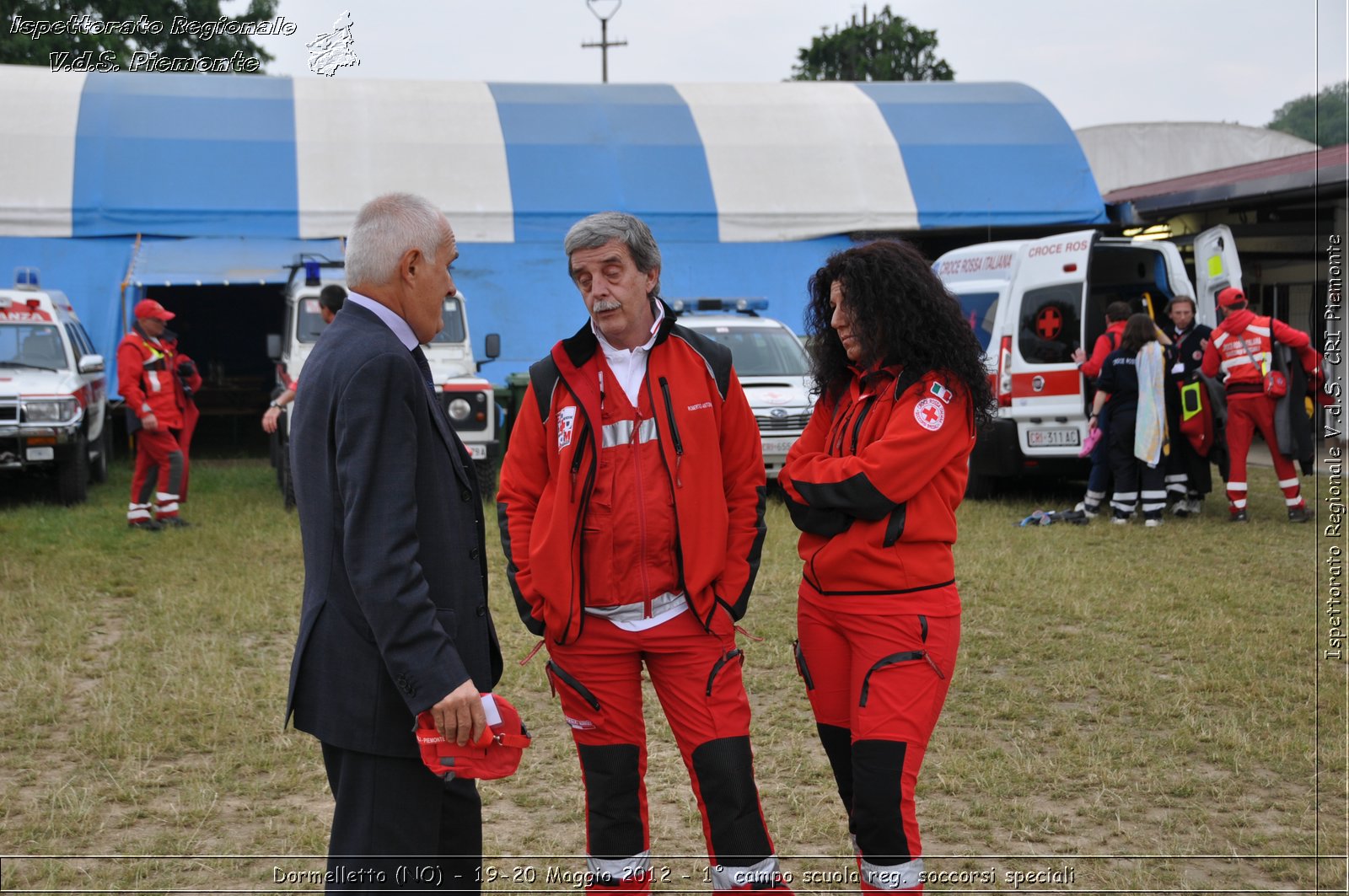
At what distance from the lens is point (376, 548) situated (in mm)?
2426

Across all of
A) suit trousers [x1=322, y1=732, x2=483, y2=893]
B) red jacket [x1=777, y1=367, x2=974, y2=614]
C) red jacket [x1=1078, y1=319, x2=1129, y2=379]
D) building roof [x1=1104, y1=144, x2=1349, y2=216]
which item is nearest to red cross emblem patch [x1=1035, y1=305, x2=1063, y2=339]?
red jacket [x1=1078, y1=319, x2=1129, y2=379]

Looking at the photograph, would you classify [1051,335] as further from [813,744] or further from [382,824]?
[382,824]

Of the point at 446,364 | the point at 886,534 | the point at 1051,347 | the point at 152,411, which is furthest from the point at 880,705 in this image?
the point at 446,364

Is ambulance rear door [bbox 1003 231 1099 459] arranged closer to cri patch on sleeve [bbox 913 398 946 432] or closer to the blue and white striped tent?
the blue and white striped tent

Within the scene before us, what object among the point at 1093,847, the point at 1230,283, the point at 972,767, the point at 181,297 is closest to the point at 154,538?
the point at 972,767

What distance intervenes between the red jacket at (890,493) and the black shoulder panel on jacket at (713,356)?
0.31m

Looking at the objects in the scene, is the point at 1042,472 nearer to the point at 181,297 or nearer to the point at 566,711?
the point at 566,711

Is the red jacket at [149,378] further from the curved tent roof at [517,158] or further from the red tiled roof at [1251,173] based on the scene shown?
the red tiled roof at [1251,173]

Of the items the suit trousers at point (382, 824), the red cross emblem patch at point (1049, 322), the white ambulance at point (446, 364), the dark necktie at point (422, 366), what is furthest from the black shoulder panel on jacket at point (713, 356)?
the red cross emblem patch at point (1049, 322)

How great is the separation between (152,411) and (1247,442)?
970cm

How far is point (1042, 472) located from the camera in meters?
12.0

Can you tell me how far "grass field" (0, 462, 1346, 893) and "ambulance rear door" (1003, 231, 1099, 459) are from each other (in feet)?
9.00

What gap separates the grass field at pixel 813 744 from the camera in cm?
407

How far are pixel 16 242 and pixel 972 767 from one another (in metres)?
18.0
